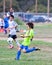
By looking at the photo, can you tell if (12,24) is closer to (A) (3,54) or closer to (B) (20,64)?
(A) (3,54)

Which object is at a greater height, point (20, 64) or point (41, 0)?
point (20, 64)

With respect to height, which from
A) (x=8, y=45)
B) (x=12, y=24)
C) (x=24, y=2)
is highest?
(x=12, y=24)

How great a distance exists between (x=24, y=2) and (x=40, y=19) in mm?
25537

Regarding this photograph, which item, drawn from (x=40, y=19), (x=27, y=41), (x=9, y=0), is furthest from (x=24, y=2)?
(x=27, y=41)

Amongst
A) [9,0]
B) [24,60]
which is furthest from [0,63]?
[9,0]

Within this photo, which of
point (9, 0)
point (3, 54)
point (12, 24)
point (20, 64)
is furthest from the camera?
point (9, 0)

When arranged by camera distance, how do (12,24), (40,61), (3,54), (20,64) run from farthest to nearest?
(12,24), (3,54), (40,61), (20,64)

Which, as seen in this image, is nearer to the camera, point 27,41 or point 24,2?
point 27,41

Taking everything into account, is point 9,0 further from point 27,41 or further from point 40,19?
point 27,41

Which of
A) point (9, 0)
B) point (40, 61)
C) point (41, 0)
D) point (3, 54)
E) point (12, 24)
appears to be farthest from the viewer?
point (41, 0)

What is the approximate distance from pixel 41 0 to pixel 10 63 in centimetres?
7718

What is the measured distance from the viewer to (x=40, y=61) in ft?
49.7

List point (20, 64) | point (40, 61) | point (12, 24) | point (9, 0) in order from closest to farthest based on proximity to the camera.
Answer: point (20, 64) < point (40, 61) < point (12, 24) < point (9, 0)

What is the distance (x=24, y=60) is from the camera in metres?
15.5
